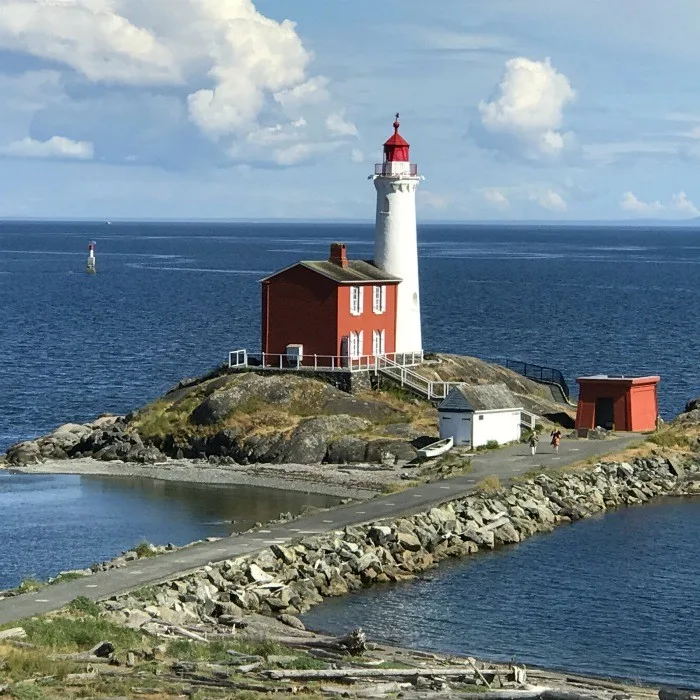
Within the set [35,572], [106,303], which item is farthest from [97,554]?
[106,303]

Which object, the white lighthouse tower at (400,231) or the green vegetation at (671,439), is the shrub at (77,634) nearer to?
the green vegetation at (671,439)

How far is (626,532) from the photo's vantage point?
1540 inches

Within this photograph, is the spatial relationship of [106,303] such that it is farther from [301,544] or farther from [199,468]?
[301,544]

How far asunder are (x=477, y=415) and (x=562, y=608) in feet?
52.1

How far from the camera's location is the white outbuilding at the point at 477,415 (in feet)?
154

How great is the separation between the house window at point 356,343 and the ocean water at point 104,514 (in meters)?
9.09

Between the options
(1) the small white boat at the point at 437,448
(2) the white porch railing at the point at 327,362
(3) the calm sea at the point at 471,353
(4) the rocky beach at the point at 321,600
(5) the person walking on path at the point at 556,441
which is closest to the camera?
(4) the rocky beach at the point at 321,600

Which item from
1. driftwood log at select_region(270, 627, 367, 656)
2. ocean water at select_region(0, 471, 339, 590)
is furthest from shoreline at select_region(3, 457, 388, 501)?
driftwood log at select_region(270, 627, 367, 656)

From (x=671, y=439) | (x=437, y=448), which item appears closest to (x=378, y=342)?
(x=437, y=448)

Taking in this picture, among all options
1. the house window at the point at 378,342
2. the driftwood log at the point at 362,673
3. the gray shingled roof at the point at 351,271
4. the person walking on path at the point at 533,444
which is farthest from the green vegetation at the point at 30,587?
the house window at the point at 378,342

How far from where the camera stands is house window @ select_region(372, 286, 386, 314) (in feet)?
178

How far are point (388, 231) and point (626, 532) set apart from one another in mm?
19779

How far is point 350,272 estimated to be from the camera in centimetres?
5409

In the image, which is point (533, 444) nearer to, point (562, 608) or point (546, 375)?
point (562, 608)
